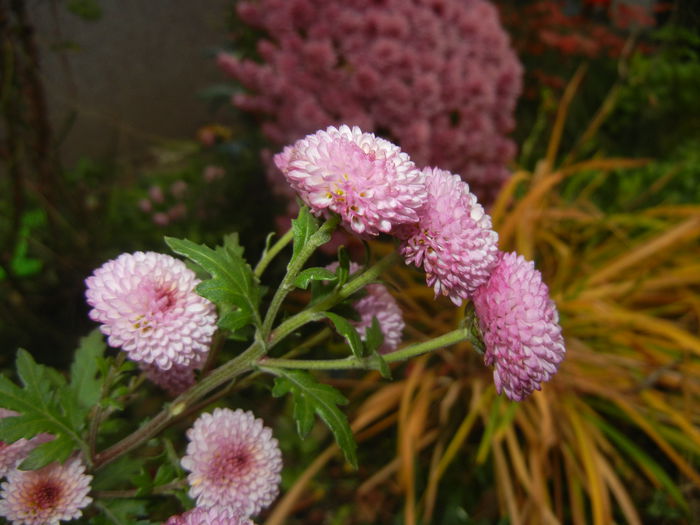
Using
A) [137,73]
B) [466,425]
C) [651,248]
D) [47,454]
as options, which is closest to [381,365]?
[47,454]

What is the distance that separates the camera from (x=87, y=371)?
1.59 feet

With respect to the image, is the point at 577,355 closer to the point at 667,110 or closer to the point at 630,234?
the point at 630,234

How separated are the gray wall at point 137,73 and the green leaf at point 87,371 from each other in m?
1.17

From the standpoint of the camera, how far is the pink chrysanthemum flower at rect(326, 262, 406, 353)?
493 mm

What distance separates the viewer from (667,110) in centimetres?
176

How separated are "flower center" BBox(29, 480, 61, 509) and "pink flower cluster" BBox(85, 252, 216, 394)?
107mm

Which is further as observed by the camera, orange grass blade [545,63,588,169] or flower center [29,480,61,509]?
orange grass blade [545,63,588,169]

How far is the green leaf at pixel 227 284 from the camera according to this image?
37 cm

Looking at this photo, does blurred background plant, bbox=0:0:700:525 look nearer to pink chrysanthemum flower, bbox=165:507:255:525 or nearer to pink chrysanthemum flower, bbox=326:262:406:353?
pink chrysanthemum flower, bbox=326:262:406:353

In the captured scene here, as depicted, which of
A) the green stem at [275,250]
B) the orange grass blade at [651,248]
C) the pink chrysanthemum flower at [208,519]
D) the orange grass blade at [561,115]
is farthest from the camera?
the orange grass blade at [561,115]

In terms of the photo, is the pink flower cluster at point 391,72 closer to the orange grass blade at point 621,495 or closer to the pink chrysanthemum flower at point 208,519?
the orange grass blade at point 621,495

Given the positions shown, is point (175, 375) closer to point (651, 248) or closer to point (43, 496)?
point (43, 496)

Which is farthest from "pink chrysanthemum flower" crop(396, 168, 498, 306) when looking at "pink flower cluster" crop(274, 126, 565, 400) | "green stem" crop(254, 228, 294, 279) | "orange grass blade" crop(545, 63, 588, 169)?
"orange grass blade" crop(545, 63, 588, 169)

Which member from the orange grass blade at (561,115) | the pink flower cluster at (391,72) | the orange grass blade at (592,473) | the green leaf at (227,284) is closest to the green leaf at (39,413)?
the green leaf at (227,284)
